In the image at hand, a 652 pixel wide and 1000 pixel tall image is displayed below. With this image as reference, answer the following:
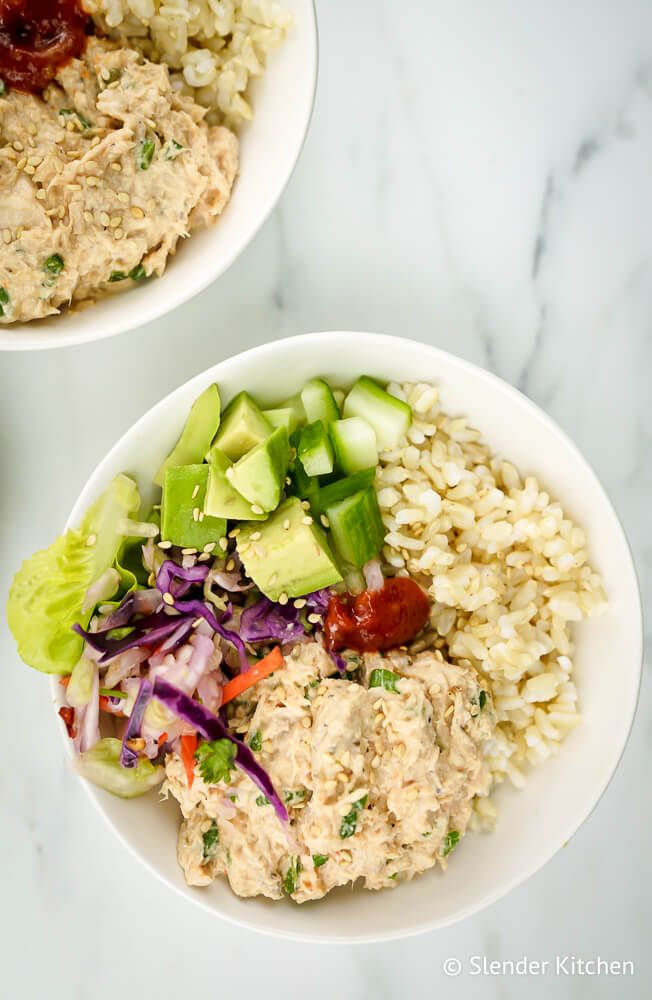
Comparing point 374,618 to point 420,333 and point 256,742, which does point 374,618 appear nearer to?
point 256,742

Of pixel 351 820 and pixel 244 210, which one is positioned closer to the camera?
pixel 351 820

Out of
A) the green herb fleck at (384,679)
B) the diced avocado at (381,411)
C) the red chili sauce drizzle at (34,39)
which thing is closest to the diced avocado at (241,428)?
the diced avocado at (381,411)

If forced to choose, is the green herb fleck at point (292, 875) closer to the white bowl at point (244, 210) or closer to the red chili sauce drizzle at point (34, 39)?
the white bowl at point (244, 210)

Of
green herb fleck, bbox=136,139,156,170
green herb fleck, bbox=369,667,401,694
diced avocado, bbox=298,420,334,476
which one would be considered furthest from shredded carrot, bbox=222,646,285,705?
green herb fleck, bbox=136,139,156,170

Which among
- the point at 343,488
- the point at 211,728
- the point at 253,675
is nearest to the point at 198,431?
the point at 343,488

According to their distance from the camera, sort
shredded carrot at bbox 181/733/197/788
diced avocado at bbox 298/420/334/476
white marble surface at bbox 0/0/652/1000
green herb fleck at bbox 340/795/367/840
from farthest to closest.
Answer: white marble surface at bbox 0/0/652/1000
diced avocado at bbox 298/420/334/476
shredded carrot at bbox 181/733/197/788
green herb fleck at bbox 340/795/367/840

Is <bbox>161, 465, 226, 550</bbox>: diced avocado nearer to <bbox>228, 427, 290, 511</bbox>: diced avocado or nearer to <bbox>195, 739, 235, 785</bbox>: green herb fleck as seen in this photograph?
<bbox>228, 427, 290, 511</bbox>: diced avocado

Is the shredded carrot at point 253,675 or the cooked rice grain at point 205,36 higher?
the cooked rice grain at point 205,36
